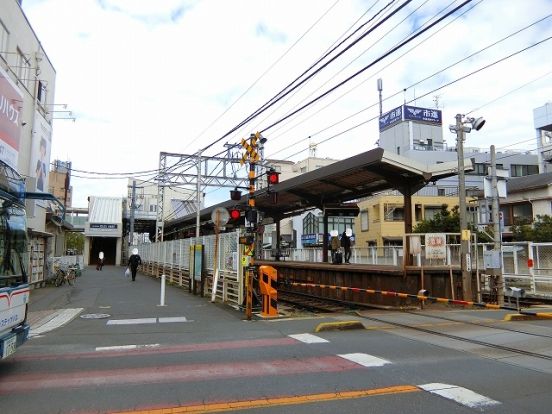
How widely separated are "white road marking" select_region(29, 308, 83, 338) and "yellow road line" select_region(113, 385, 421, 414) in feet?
22.1

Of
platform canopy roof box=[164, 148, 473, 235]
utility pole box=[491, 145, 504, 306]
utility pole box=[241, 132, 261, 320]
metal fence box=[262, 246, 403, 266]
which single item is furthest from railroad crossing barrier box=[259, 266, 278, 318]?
metal fence box=[262, 246, 403, 266]

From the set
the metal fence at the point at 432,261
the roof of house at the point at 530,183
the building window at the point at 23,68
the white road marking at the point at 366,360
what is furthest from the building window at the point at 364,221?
the white road marking at the point at 366,360

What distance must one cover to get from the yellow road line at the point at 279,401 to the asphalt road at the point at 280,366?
0.04 ft

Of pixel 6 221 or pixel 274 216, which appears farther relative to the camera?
pixel 274 216

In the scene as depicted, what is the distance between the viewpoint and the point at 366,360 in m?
7.99

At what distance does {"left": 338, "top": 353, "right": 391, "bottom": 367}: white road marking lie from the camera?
7712 mm

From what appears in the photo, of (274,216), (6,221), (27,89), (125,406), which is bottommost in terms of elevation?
(125,406)

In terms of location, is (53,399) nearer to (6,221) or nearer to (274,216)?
(6,221)

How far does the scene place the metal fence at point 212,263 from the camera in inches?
633

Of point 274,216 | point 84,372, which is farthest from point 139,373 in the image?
point 274,216

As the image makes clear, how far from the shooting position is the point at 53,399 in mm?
6000

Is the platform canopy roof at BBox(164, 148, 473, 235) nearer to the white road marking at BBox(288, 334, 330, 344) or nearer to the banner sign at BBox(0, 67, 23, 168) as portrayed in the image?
the white road marking at BBox(288, 334, 330, 344)

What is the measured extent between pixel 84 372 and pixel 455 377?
546 cm

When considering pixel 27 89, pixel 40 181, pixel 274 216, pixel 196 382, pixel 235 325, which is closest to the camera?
pixel 196 382
